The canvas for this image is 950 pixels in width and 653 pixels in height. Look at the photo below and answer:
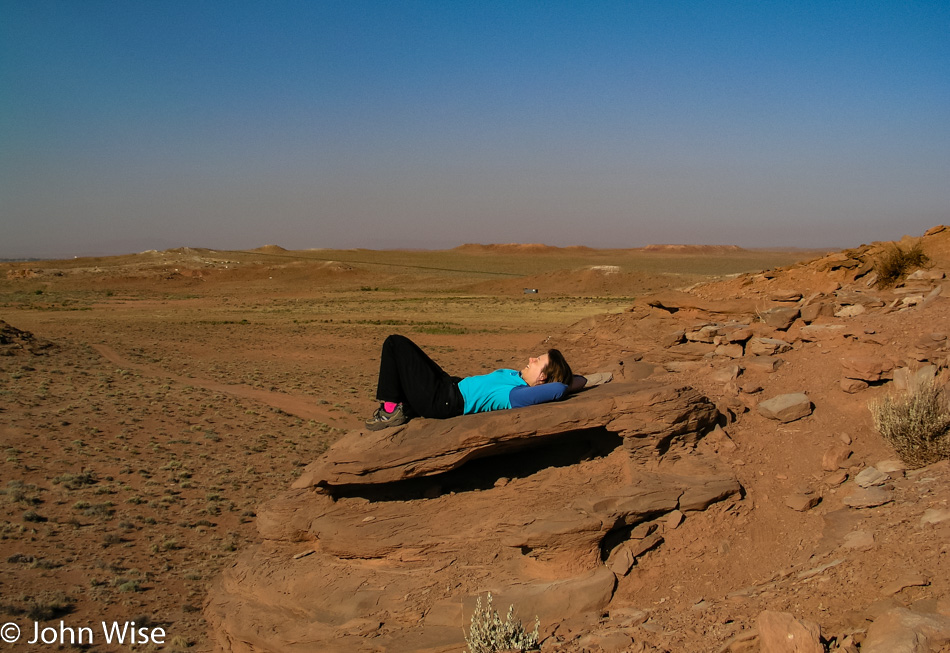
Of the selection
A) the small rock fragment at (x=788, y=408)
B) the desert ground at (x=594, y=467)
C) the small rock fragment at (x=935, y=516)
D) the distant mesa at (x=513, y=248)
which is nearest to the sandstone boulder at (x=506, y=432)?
the desert ground at (x=594, y=467)

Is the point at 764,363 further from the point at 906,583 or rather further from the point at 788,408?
the point at 906,583

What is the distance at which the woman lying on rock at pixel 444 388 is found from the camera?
6.05 m

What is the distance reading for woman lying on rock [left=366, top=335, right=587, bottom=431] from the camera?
6.05 metres

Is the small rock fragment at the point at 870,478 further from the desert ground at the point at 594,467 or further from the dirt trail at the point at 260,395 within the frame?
the dirt trail at the point at 260,395

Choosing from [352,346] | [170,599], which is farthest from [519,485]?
[352,346]

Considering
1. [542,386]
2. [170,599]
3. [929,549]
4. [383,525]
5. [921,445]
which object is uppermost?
[542,386]

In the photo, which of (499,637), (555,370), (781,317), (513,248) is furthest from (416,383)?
(513,248)

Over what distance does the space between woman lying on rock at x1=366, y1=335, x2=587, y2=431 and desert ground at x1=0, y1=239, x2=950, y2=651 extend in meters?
1.70

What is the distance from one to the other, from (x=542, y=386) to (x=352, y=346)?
66.9 ft

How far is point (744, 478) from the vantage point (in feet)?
19.9

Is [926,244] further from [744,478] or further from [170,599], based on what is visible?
[170,599]

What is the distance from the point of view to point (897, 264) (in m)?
9.92

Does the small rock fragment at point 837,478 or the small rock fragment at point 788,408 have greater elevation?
Result: the small rock fragment at point 788,408

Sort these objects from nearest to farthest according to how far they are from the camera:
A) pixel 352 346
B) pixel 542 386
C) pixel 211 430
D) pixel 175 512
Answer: pixel 542 386, pixel 175 512, pixel 211 430, pixel 352 346
